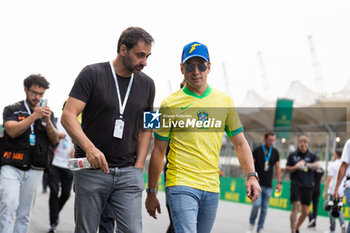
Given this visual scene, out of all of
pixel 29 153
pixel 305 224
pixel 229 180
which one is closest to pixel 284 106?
pixel 229 180

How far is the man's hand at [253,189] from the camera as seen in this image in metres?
3.71

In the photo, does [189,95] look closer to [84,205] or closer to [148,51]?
[148,51]

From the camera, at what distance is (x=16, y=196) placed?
5164mm

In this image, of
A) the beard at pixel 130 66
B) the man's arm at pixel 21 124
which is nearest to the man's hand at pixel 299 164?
the man's arm at pixel 21 124

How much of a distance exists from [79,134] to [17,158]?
86.2 inches

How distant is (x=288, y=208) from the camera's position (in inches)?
610

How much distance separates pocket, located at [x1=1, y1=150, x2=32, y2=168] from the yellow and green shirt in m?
2.04

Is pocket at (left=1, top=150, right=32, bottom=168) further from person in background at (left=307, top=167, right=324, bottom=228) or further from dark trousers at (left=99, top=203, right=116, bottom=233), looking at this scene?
person in background at (left=307, top=167, right=324, bottom=228)

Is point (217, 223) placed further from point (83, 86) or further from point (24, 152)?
point (83, 86)

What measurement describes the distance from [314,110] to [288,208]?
3706 cm

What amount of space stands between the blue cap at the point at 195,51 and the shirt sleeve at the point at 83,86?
836 millimetres

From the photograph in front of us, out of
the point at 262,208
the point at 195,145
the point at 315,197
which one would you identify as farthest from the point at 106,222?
the point at 315,197

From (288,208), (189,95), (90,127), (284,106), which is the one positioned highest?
(284,106)

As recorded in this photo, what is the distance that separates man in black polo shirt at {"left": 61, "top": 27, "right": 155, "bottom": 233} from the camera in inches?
139
